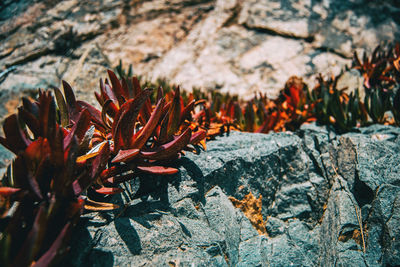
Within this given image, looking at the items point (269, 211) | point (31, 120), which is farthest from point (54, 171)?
point (269, 211)

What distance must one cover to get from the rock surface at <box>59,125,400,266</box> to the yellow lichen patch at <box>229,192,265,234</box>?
0.05m

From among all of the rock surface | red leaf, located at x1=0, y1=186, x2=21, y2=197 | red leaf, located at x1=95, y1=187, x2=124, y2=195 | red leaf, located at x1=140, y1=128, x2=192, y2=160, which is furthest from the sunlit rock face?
red leaf, located at x1=0, y1=186, x2=21, y2=197

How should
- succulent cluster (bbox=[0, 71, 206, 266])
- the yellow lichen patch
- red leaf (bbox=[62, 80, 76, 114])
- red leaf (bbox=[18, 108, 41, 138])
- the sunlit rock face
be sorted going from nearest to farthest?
succulent cluster (bbox=[0, 71, 206, 266]) < red leaf (bbox=[18, 108, 41, 138]) < red leaf (bbox=[62, 80, 76, 114]) < the yellow lichen patch < the sunlit rock face

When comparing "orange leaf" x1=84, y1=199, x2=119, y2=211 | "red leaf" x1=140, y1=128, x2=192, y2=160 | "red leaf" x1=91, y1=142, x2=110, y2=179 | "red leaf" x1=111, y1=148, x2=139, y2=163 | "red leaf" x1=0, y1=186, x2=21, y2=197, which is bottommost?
A: "orange leaf" x1=84, y1=199, x2=119, y2=211

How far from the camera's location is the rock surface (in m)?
1.48

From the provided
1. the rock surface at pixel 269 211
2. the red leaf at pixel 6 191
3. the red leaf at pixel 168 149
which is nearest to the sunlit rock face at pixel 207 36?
the rock surface at pixel 269 211

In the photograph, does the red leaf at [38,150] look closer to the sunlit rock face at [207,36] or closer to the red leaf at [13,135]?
the red leaf at [13,135]

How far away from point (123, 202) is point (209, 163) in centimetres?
73

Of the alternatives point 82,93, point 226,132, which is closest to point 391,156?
point 226,132

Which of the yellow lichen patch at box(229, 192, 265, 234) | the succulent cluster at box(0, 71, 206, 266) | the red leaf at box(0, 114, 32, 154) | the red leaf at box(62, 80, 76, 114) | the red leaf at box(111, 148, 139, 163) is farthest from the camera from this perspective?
the yellow lichen patch at box(229, 192, 265, 234)

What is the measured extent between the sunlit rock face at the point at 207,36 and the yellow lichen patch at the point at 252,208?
261 centimetres

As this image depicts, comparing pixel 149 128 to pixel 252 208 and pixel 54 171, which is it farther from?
pixel 252 208

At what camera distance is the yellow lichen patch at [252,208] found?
2051mm

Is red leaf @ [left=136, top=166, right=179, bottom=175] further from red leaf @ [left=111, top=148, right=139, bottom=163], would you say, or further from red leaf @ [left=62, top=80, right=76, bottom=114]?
red leaf @ [left=62, top=80, right=76, bottom=114]
